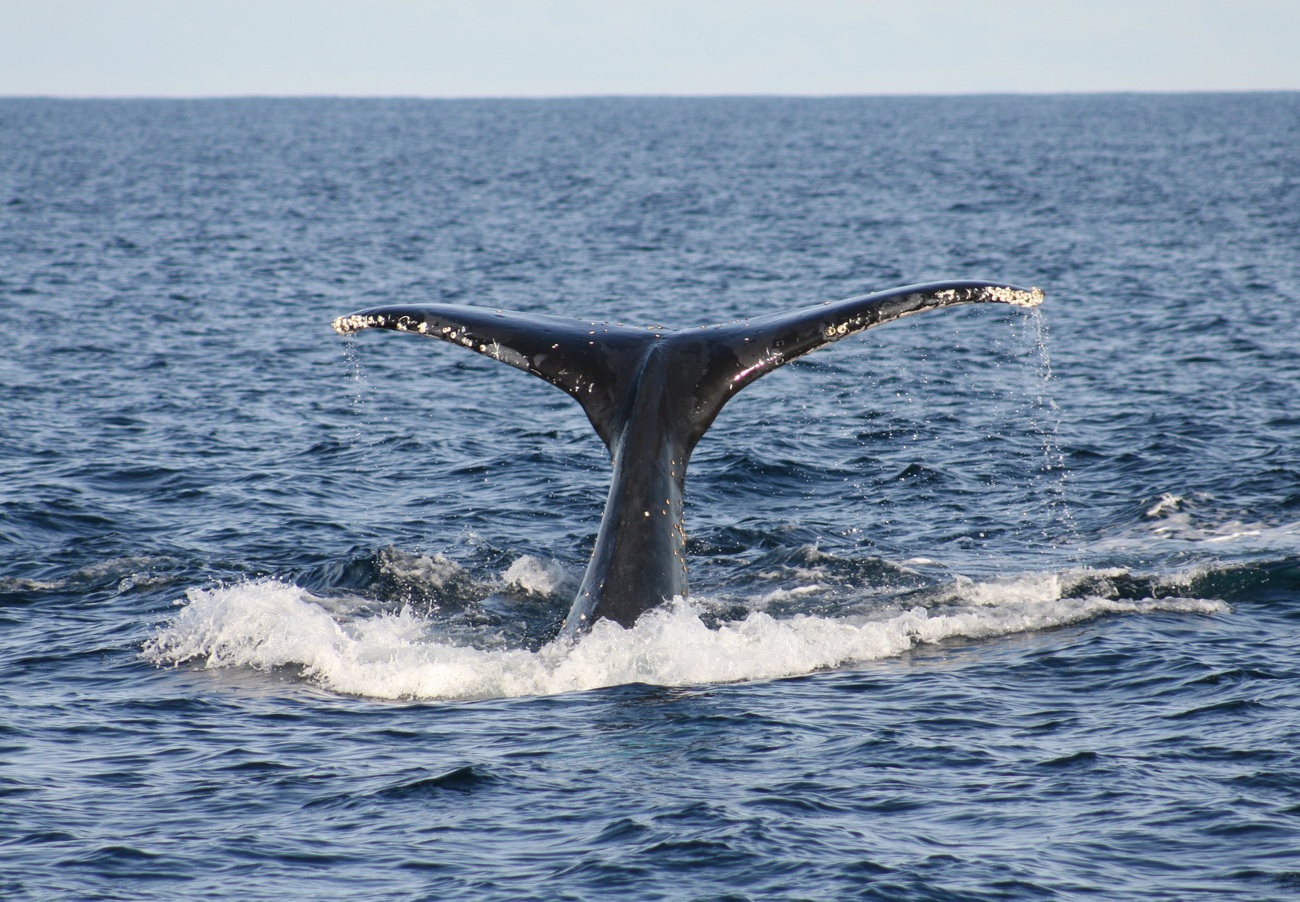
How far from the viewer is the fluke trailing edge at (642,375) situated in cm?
1187

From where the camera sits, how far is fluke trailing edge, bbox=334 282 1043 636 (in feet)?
38.9

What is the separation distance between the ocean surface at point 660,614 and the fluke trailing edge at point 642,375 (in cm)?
57

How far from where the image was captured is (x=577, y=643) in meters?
12.0

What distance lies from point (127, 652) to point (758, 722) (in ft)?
18.4

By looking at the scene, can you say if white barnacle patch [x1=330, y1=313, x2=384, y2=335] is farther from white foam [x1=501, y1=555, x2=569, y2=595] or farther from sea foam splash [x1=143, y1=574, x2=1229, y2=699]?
white foam [x1=501, y1=555, x2=569, y2=595]

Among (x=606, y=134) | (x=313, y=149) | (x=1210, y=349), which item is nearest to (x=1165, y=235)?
(x=1210, y=349)

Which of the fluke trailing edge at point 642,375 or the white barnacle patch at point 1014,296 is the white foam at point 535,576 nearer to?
the fluke trailing edge at point 642,375

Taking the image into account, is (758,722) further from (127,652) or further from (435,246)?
(435,246)

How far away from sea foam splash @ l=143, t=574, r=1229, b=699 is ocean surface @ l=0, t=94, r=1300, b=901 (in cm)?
4

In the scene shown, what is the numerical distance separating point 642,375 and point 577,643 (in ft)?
7.24

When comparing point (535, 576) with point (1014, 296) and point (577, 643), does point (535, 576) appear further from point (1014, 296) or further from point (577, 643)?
point (1014, 296)

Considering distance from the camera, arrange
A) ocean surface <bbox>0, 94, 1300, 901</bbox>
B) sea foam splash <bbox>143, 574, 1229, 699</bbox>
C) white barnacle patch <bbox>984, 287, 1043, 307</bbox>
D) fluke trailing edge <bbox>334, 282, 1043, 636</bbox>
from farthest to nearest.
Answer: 1. sea foam splash <bbox>143, 574, 1229, 699</bbox>
2. fluke trailing edge <bbox>334, 282, 1043, 636</bbox>
3. white barnacle patch <bbox>984, 287, 1043, 307</bbox>
4. ocean surface <bbox>0, 94, 1300, 901</bbox>

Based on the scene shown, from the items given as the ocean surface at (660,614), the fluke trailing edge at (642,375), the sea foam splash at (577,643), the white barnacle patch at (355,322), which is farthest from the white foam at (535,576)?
the white barnacle patch at (355,322)

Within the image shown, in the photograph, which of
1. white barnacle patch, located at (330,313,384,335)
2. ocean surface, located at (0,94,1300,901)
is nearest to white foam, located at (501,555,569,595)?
ocean surface, located at (0,94,1300,901)
